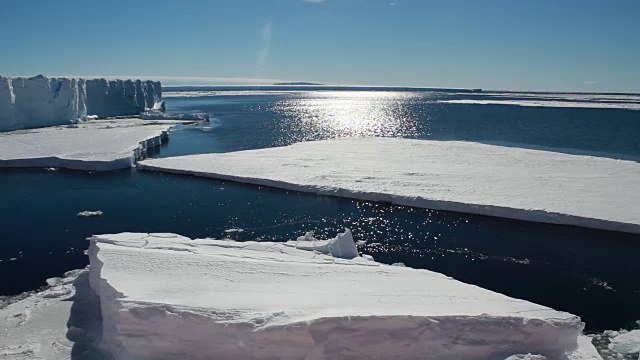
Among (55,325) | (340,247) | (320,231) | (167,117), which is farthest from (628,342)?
(167,117)

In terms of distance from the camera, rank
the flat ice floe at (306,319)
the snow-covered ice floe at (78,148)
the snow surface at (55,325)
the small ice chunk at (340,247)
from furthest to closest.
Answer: the snow-covered ice floe at (78,148), the small ice chunk at (340,247), the snow surface at (55,325), the flat ice floe at (306,319)

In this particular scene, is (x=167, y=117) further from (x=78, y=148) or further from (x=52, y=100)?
(x=78, y=148)

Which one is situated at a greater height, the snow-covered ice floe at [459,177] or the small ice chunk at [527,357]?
the snow-covered ice floe at [459,177]

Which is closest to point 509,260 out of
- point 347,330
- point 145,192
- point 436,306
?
point 436,306

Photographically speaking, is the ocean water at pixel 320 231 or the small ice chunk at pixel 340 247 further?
the ocean water at pixel 320 231

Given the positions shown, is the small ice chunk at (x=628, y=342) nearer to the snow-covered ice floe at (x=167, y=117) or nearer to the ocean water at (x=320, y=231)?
the ocean water at (x=320, y=231)

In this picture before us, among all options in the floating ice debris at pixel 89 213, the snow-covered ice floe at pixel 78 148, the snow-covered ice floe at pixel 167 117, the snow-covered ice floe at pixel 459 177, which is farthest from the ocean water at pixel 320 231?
the snow-covered ice floe at pixel 167 117

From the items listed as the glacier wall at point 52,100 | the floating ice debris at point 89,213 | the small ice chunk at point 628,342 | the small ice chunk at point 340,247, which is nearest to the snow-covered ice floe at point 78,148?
the glacier wall at point 52,100

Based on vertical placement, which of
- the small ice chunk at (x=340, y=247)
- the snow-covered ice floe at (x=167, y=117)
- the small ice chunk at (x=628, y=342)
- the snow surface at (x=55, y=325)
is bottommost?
the snow surface at (x=55, y=325)

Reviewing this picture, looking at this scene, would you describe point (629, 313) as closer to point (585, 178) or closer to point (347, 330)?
point (347, 330)

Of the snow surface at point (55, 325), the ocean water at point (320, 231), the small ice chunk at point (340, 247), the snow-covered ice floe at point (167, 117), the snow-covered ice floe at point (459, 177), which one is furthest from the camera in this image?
the snow-covered ice floe at point (167, 117)
